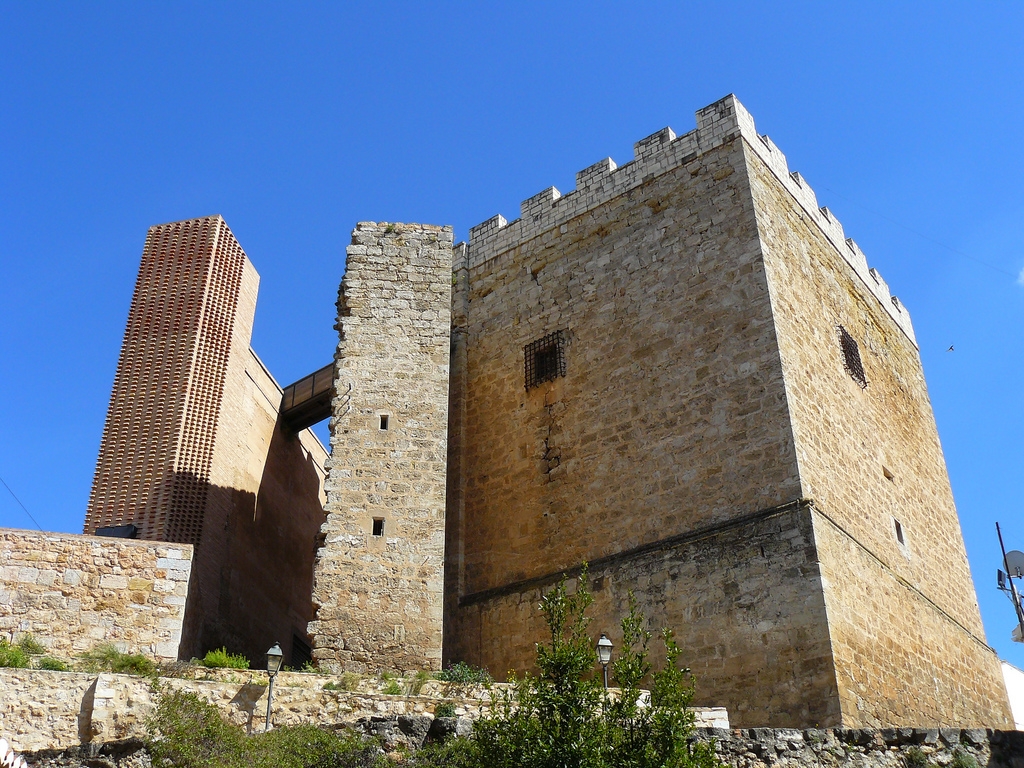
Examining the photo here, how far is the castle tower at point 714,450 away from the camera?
11625 mm

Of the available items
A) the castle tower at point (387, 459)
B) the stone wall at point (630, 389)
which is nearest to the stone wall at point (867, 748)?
the stone wall at point (630, 389)

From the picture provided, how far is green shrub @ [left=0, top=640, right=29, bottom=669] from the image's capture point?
32.8 feet

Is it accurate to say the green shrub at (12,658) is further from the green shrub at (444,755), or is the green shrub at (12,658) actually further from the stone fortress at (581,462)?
the green shrub at (444,755)

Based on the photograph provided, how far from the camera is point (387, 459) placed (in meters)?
13.1

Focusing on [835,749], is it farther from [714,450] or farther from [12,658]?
[12,658]

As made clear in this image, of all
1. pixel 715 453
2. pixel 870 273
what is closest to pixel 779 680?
pixel 715 453

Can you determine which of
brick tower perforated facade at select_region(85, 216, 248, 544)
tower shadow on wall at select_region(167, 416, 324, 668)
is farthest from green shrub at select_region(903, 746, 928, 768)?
brick tower perforated facade at select_region(85, 216, 248, 544)

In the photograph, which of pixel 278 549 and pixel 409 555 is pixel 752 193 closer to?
pixel 409 555

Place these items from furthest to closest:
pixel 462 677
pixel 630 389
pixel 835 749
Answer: pixel 630 389 → pixel 462 677 → pixel 835 749

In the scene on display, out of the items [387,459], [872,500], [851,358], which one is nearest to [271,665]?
[387,459]

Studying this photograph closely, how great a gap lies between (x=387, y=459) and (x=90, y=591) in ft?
11.8

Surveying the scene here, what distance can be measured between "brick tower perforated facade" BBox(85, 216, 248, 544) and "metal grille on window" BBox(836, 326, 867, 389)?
28.9ft

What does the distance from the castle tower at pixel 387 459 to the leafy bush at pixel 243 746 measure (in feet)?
9.08

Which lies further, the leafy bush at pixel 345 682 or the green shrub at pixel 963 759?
the leafy bush at pixel 345 682
